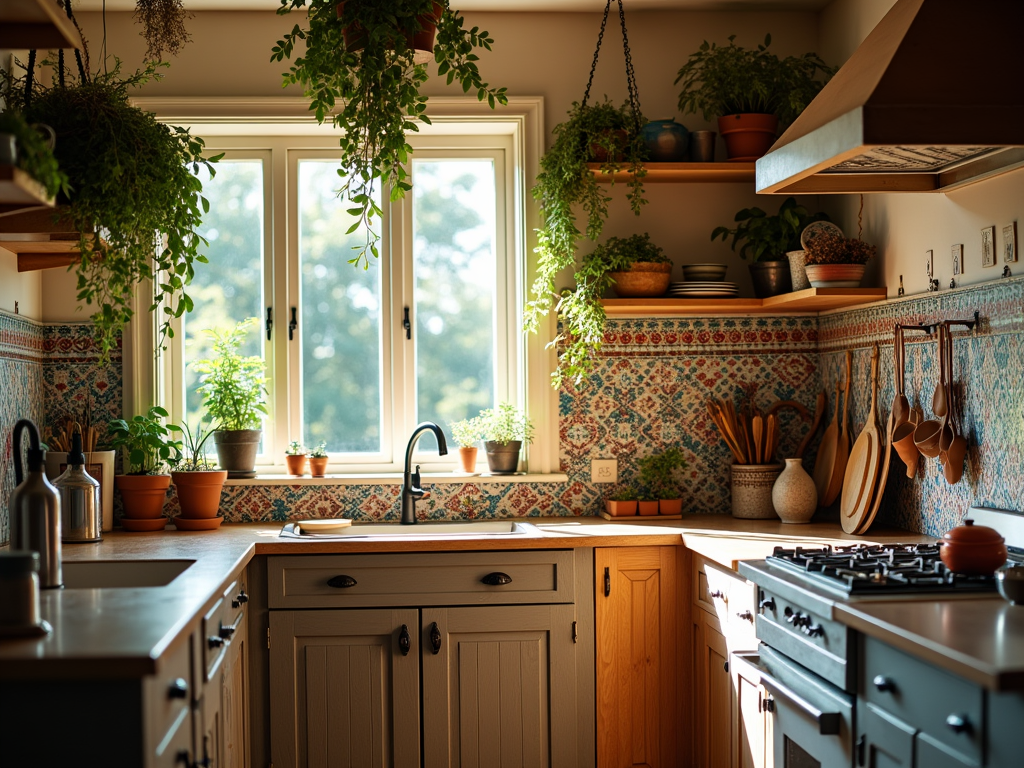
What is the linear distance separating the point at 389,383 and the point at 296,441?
0.42 meters

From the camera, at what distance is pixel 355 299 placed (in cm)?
376

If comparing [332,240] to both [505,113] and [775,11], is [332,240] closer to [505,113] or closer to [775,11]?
[505,113]

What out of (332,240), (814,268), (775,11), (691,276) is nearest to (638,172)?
(691,276)

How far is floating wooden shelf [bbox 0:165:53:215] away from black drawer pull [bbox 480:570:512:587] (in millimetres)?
1638

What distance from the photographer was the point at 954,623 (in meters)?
1.79

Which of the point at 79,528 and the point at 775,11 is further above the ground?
the point at 775,11

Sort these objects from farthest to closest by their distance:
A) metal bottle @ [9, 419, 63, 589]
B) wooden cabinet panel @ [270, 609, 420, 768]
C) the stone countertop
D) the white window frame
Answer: the white window frame → wooden cabinet panel @ [270, 609, 420, 768] → metal bottle @ [9, 419, 63, 589] → the stone countertop

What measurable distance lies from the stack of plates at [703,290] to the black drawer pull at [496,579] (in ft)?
3.89

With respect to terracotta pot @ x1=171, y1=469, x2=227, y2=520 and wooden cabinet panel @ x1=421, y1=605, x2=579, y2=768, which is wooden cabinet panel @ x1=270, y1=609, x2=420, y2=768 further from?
terracotta pot @ x1=171, y1=469, x2=227, y2=520

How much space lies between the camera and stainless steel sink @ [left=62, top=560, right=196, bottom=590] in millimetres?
2586

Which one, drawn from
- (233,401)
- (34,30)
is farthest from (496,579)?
(34,30)

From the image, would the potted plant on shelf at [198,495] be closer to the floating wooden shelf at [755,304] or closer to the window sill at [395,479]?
the window sill at [395,479]

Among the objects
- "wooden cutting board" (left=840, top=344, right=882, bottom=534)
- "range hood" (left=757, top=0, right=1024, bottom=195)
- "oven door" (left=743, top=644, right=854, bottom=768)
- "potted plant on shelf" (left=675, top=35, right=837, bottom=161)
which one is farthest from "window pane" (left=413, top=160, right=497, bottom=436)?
"oven door" (left=743, top=644, right=854, bottom=768)

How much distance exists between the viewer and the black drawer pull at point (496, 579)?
9.90ft
